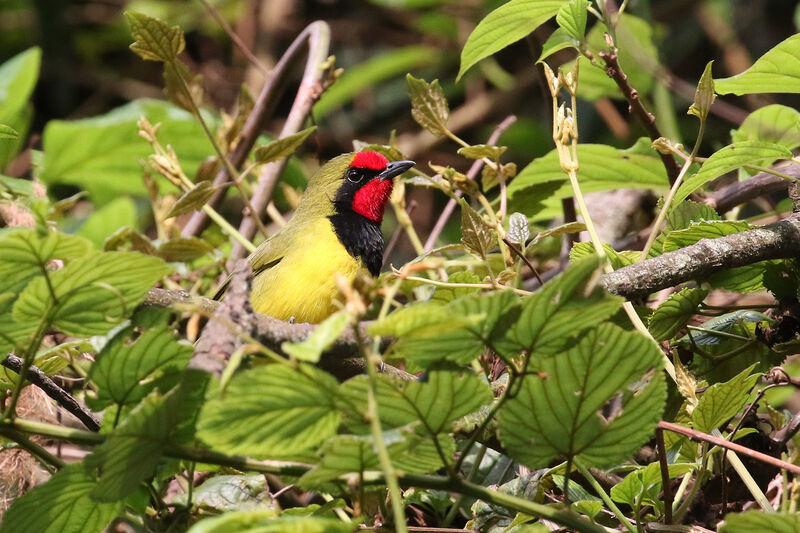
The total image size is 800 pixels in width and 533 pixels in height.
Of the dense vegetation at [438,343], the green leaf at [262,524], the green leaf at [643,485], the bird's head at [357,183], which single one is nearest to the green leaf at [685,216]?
the dense vegetation at [438,343]

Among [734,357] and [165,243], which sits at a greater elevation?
[734,357]

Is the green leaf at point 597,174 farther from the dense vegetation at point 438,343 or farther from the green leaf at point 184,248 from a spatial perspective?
the green leaf at point 184,248

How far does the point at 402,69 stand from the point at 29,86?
10.3 feet

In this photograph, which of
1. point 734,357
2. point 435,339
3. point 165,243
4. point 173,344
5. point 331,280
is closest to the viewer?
point 435,339

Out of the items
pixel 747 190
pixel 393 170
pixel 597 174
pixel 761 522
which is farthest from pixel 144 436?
pixel 393 170

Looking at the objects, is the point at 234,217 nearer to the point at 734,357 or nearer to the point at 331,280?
the point at 331,280

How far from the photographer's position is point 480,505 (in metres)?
1.54

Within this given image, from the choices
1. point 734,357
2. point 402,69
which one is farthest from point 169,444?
point 402,69

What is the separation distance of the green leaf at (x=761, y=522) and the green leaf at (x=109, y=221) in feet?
7.75

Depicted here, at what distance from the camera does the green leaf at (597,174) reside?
2.28 m

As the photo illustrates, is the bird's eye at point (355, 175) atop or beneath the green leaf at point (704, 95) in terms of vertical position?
beneath

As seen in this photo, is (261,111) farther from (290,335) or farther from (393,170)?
(290,335)

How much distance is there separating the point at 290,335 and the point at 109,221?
190 cm

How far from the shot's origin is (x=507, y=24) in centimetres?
185
